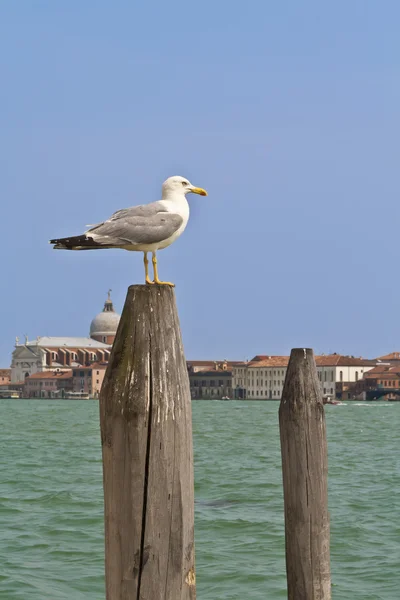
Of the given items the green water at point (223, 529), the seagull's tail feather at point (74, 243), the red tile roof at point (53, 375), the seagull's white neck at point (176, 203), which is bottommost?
the green water at point (223, 529)

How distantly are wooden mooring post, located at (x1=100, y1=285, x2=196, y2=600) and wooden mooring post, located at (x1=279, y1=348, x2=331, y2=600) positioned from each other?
6.40 ft

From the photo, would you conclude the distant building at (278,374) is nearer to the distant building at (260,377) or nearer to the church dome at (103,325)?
the distant building at (260,377)

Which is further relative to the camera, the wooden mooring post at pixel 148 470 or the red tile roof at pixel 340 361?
the red tile roof at pixel 340 361

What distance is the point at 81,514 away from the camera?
10852 mm

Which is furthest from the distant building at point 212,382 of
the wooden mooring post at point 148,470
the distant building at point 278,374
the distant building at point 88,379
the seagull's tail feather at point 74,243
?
the wooden mooring post at point 148,470

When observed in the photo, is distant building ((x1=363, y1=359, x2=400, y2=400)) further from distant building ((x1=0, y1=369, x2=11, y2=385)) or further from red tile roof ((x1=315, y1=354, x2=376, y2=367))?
distant building ((x1=0, y1=369, x2=11, y2=385))

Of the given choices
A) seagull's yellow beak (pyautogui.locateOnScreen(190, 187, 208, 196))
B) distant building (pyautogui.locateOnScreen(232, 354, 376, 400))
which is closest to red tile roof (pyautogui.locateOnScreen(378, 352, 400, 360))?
distant building (pyautogui.locateOnScreen(232, 354, 376, 400))

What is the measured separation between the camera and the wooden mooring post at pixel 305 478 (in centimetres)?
419

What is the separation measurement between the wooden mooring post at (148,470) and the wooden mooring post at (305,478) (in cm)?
195

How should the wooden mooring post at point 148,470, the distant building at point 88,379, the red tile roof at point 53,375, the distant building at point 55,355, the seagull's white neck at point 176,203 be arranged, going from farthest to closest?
1. the distant building at point 55,355
2. the red tile roof at point 53,375
3. the distant building at point 88,379
4. the seagull's white neck at point 176,203
5. the wooden mooring post at point 148,470

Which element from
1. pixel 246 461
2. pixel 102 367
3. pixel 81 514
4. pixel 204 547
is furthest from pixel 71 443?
pixel 102 367

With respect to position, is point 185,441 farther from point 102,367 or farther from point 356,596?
point 102,367

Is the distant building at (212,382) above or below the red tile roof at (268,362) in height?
below

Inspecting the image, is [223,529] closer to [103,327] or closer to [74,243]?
[74,243]
